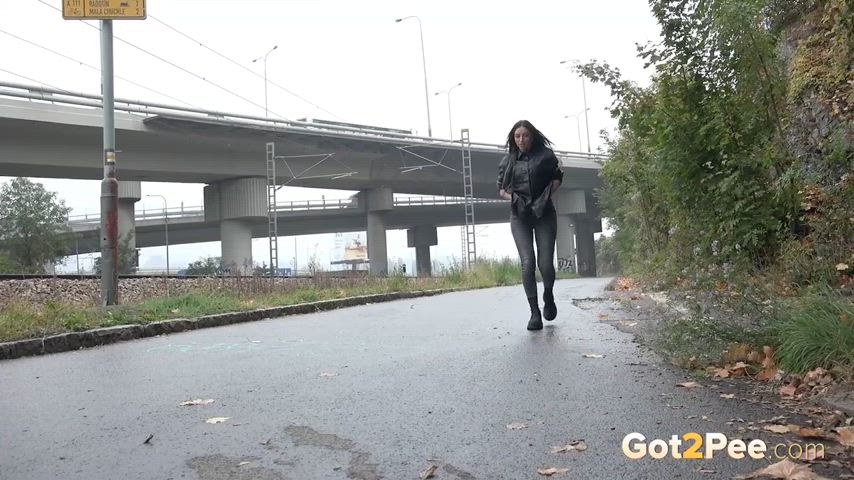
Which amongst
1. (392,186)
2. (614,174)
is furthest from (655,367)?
(392,186)

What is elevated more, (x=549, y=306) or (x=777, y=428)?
(x=549, y=306)

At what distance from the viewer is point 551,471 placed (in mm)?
2914

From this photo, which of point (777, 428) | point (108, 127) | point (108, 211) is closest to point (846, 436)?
point (777, 428)

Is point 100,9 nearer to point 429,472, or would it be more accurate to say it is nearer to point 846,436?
point 429,472

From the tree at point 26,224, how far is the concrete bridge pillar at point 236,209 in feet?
37.8

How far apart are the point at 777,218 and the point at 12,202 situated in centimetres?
4849

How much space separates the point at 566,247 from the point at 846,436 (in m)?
59.0

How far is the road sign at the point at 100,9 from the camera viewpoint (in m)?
11.4

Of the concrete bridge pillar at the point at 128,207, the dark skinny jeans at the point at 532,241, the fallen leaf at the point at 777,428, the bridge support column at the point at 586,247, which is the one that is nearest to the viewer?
the fallen leaf at the point at 777,428

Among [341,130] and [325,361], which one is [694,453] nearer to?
[325,361]

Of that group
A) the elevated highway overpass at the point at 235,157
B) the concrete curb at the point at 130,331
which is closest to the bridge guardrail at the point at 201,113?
the elevated highway overpass at the point at 235,157

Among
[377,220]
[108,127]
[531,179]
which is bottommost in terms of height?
[531,179]

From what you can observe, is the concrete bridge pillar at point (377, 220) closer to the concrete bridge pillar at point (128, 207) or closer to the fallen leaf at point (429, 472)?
the concrete bridge pillar at point (128, 207)

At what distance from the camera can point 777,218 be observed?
662 centimetres
